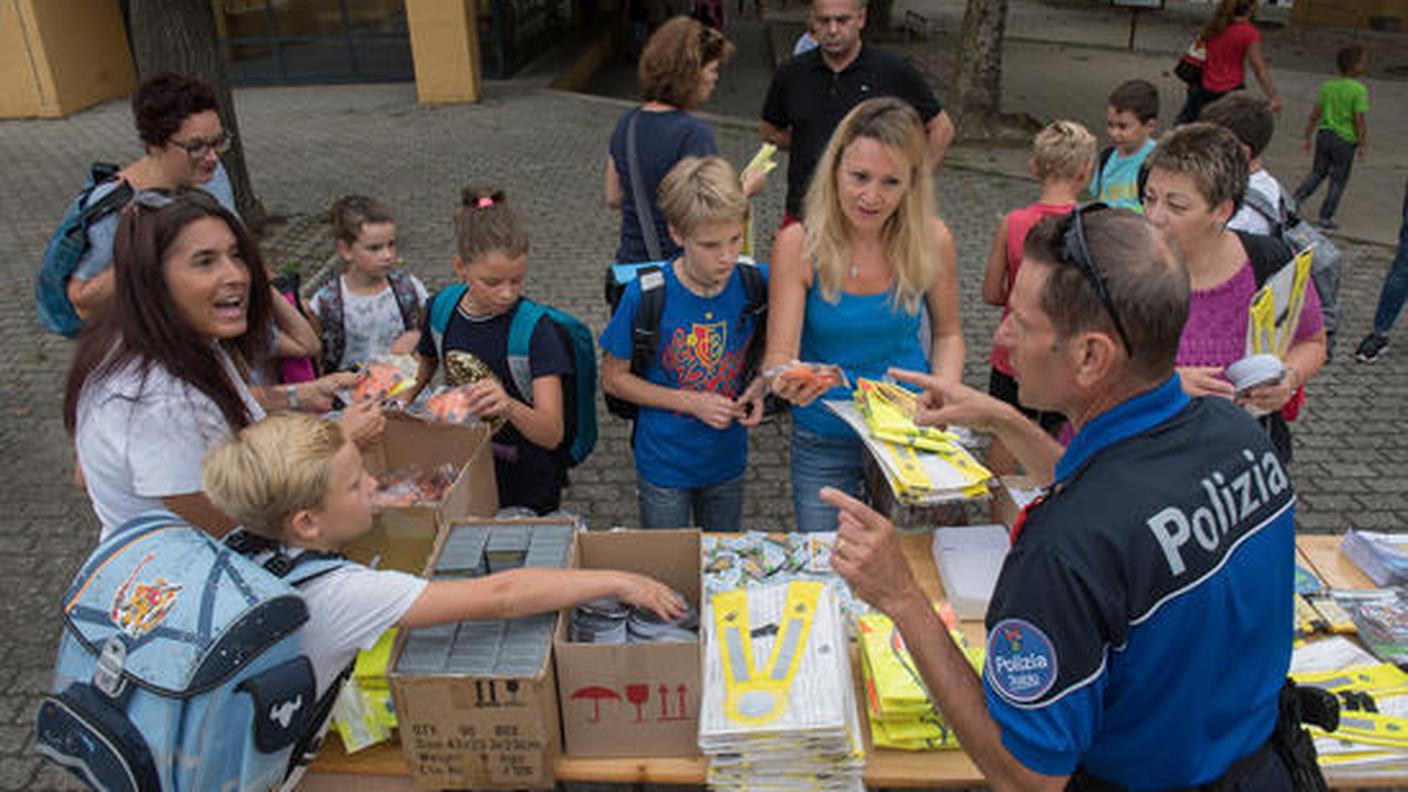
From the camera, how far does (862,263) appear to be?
3164 mm

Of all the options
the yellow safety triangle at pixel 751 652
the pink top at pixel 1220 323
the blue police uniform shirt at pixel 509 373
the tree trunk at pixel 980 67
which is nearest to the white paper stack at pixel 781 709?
the yellow safety triangle at pixel 751 652

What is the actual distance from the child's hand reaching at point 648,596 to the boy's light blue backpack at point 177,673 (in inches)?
28.6

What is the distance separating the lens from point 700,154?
4301mm

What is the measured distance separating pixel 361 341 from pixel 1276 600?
3555mm

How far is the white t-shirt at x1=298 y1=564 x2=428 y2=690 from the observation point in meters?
1.99

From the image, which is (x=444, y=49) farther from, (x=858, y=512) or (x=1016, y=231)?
(x=858, y=512)

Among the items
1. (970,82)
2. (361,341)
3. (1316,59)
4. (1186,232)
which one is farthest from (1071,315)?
(1316,59)

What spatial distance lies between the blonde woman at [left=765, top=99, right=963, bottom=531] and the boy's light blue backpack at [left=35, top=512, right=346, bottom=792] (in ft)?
5.52

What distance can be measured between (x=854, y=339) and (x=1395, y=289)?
5.37 m

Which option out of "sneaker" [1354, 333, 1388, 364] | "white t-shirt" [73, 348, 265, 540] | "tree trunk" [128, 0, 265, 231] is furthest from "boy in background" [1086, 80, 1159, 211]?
"tree trunk" [128, 0, 265, 231]

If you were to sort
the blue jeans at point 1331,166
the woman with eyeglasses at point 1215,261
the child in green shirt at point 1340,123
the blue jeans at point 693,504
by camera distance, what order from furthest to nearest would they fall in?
the blue jeans at point 1331,166, the child in green shirt at point 1340,123, the blue jeans at point 693,504, the woman with eyeglasses at point 1215,261

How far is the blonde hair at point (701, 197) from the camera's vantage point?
305 centimetres

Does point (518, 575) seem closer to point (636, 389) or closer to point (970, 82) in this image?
point (636, 389)

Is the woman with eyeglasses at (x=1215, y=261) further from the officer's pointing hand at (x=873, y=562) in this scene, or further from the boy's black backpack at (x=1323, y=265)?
the officer's pointing hand at (x=873, y=562)
